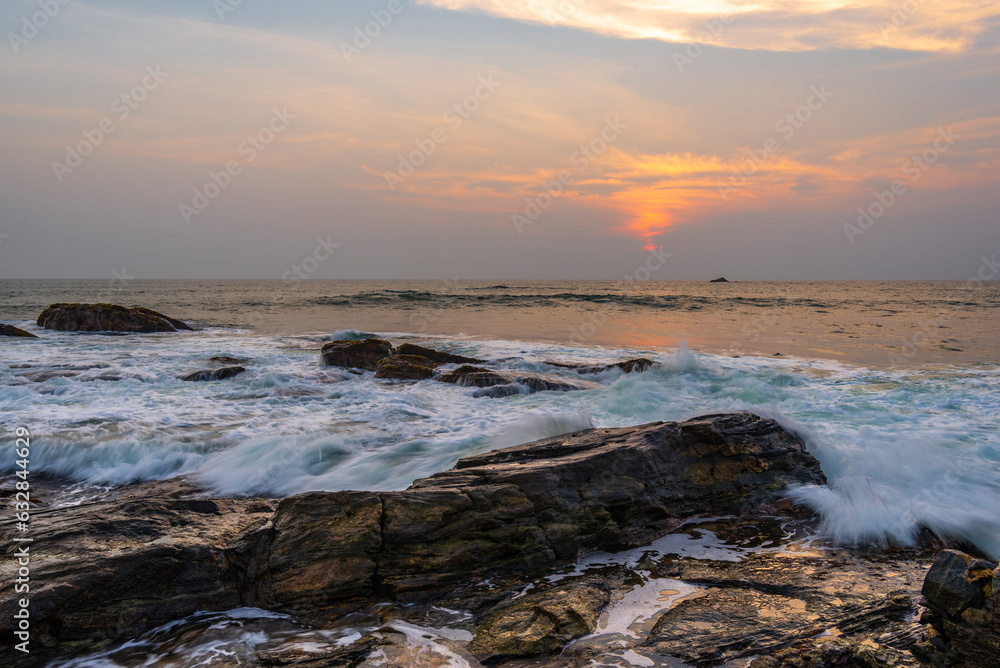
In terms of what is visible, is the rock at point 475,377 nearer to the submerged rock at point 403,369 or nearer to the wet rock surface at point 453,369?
the wet rock surface at point 453,369

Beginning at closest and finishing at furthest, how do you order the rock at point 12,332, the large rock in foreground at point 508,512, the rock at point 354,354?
the large rock in foreground at point 508,512
the rock at point 354,354
the rock at point 12,332

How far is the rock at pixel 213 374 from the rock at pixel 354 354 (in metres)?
2.78

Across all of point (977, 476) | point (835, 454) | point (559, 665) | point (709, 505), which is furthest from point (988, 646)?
point (977, 476)

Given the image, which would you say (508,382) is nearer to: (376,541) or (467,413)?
(467,413)

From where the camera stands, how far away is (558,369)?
1495cm

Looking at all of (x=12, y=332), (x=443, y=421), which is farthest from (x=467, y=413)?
(x=12, y=332)

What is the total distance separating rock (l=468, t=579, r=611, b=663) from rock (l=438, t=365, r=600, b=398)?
307 inches

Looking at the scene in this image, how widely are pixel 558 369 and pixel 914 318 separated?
3046 centimetres

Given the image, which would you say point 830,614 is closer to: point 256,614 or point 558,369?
point 256,614

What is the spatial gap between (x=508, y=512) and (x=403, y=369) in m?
9.45

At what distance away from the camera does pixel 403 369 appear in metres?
13.6

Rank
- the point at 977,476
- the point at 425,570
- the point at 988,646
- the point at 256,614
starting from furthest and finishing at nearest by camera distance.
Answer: the point at 977,476 → the point at 425,570 → the point at 256,614 → the point at 988,646

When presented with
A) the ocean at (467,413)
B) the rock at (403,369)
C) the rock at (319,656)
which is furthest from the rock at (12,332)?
the rock at (319,656)

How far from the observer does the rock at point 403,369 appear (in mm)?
13438
